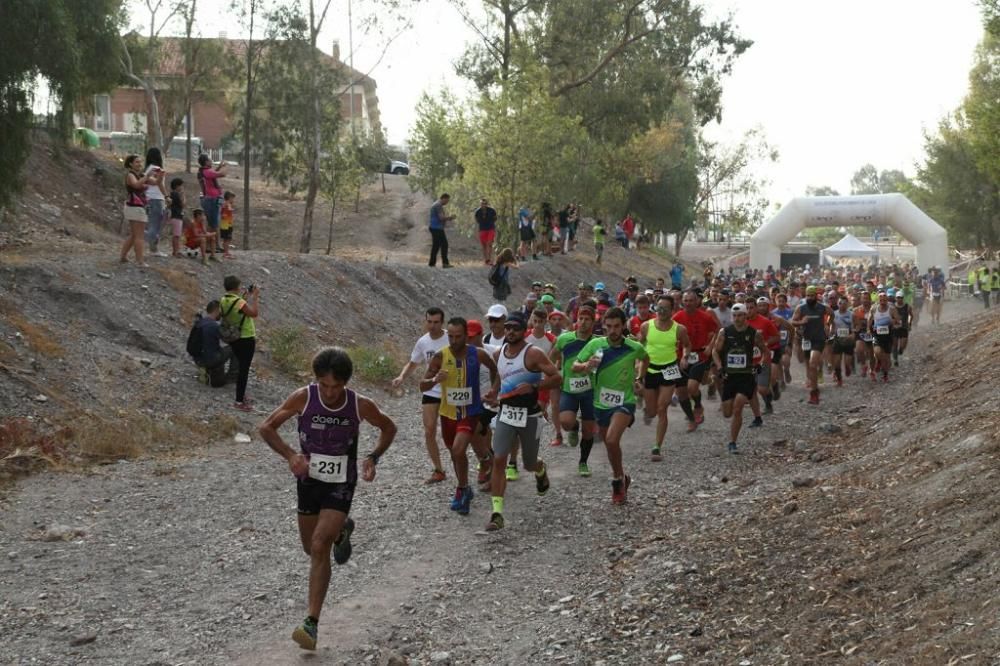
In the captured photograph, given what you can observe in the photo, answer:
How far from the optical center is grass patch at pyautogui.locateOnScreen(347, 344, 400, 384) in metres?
19.3

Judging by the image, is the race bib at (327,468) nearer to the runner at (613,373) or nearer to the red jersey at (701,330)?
the runner at (613,373)

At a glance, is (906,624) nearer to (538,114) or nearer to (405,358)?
(405,358)

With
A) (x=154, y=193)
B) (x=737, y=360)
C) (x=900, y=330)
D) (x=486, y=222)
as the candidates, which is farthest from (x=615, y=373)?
(x=486, y=222)

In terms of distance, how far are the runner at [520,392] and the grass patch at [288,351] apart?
7.94 meters

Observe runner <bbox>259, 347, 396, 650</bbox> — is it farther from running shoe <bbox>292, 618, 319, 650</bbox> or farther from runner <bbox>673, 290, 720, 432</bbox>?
runner <bbox>673, 290, 720, 432</bbox>

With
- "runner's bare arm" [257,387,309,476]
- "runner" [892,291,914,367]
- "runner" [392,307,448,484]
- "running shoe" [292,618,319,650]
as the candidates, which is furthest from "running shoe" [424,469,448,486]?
"runner" [892,291,914,367]

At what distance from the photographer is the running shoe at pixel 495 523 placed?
9.62 metres

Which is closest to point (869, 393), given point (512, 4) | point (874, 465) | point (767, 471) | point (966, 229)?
point (767, 471)

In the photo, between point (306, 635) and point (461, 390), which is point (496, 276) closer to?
point (461, 390)

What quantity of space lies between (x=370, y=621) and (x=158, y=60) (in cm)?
4191

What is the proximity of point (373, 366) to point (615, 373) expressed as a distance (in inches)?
356

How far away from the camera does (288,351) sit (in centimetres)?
1830

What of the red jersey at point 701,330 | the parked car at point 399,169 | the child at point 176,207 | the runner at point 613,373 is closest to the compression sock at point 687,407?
the red jersey at point 701,330

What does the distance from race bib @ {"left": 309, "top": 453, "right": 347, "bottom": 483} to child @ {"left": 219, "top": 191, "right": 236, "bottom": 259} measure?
14604 mm
